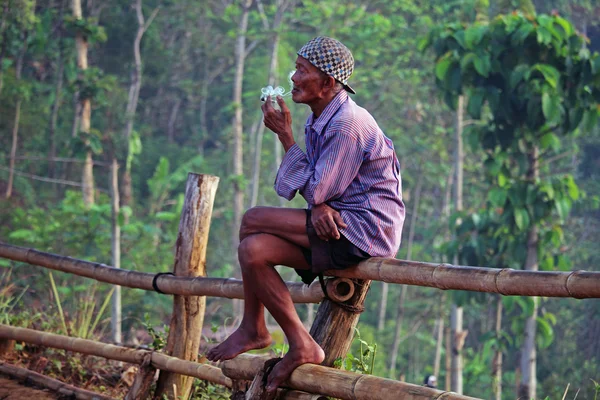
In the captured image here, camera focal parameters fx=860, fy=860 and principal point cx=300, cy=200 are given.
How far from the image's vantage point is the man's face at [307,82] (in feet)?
10.3

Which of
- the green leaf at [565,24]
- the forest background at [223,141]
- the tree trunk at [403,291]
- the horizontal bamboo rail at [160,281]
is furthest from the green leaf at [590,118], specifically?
the tree trunk at [403,291]

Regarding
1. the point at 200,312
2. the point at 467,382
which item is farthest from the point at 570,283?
the point at 467,382

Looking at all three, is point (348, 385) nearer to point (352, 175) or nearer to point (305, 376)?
point (305, 376)

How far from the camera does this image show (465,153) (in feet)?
68.9

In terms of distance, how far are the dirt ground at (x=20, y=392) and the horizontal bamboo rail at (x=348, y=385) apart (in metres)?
1.79

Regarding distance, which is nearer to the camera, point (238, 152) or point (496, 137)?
point (496, 137)

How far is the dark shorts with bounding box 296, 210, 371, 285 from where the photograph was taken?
2992 mm

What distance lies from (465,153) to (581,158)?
3046 mm

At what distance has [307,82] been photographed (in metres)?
3.13

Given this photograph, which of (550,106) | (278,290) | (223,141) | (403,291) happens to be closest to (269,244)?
(278,290)

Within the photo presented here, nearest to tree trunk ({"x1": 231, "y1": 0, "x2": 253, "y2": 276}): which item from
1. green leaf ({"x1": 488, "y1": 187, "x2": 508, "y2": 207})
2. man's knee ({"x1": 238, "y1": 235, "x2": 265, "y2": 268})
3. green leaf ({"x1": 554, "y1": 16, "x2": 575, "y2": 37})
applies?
green leaf ({"x1": 488, "y1": 187, "x2": 508, "y2": 207})

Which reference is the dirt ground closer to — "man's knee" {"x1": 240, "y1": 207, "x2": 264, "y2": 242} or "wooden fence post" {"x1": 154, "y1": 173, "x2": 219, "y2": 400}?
"wooden fence post" {"x1": 154, "y1": 173, "x2": 219, "y2": 400}

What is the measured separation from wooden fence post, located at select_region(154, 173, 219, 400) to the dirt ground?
2.39 ft

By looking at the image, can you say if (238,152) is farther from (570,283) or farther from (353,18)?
(570,283)
